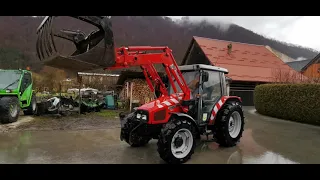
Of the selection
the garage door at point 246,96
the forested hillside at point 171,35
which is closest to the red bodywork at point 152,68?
the garage door at point 246,96

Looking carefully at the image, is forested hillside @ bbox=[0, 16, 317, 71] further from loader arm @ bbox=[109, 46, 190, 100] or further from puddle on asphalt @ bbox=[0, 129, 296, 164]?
loader arm @ bbox=[109, 46, 190, 100]

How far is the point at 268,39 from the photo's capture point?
4341 cm

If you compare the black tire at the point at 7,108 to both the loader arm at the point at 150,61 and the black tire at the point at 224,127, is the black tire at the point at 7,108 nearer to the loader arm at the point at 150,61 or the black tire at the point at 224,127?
the loader arm at the point at 150,61

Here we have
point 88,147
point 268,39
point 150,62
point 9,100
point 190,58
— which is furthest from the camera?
point 268,39

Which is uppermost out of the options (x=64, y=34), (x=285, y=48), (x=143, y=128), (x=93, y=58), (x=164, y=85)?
(x=285, y=48)

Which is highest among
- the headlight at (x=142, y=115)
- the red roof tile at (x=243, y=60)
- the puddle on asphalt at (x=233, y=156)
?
the red roof tile at (x=243, y=60)

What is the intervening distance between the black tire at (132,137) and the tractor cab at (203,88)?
131cm

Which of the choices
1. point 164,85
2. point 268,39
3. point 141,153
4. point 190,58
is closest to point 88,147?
point 141,153

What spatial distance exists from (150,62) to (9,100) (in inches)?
248

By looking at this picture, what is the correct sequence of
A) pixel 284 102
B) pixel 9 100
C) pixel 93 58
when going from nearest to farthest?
pixel 93 58 → pixel 9 100 → pixel 284 102

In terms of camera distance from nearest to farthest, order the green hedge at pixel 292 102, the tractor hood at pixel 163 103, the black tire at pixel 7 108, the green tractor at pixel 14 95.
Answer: the tractor hood at pixel 163 103 → the black tire at pixel 7 108 → the green tractor at pixel 14 95 → the green hedge at pixel 292 102

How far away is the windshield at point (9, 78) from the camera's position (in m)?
9.85
